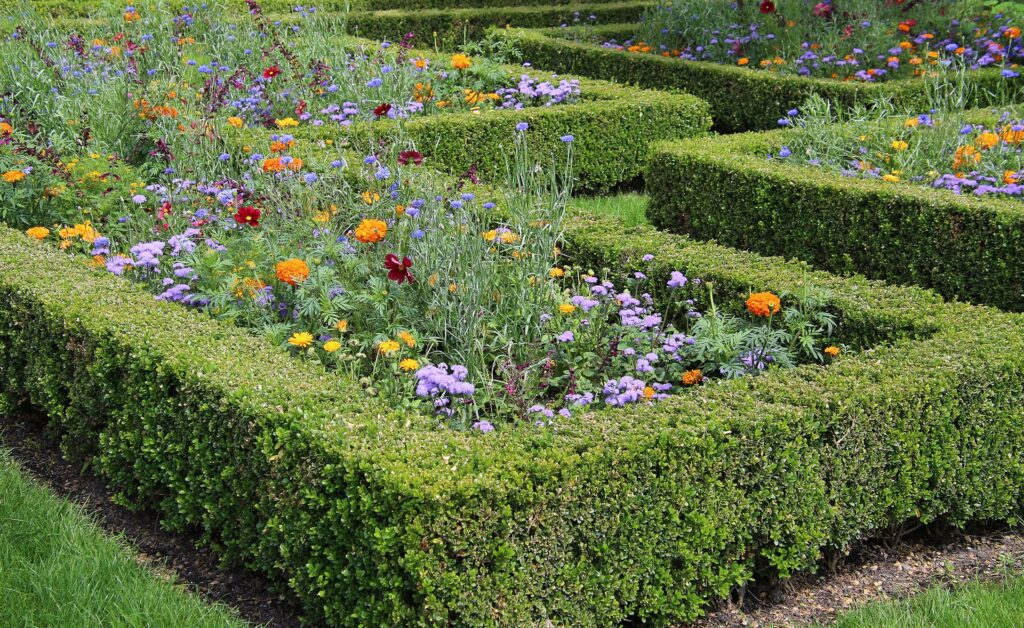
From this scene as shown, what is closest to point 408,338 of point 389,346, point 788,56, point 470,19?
point 389,346

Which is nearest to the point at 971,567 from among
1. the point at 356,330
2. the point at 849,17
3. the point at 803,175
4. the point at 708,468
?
the point at 708,468

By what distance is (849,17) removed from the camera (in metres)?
10.3

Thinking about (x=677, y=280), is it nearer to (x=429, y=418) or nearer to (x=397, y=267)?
(x=397, y=267)

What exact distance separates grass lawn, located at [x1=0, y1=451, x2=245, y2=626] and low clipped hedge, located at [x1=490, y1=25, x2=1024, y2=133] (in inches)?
232

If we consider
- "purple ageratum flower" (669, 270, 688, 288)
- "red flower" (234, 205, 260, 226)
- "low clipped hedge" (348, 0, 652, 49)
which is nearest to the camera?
"red flower" (234, 205, 260, 226)

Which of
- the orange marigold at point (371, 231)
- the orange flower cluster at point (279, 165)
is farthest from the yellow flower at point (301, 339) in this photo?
the orange flower cluster at point (279, 165)

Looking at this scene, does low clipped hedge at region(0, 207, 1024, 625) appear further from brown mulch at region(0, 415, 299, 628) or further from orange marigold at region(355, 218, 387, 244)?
orange marigold at region(355, 218, 387, 244)

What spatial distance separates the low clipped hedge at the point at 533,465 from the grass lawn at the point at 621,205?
3238mm

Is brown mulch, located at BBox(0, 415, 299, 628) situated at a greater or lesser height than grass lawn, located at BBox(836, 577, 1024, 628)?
lesser

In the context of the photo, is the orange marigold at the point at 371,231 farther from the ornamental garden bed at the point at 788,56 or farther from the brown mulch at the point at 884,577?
the ornamental garden bed at the point at 788,56

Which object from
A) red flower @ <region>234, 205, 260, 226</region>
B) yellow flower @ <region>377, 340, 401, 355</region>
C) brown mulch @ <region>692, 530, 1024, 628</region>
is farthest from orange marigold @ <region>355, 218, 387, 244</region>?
brown mulch @ <region>692, 530, 1024, 628</region>

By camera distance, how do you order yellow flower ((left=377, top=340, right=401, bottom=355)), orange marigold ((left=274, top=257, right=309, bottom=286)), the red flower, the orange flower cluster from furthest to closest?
1. the orange flower cluster
2. the red flower
3. orange marigold ((left=274, top=257, right=309, bottom=286))
4. yellow flower ((left=377, top=340, right=401, bottom=355))

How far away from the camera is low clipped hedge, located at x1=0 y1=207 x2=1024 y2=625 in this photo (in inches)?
122

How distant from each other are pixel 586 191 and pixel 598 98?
83 cm
